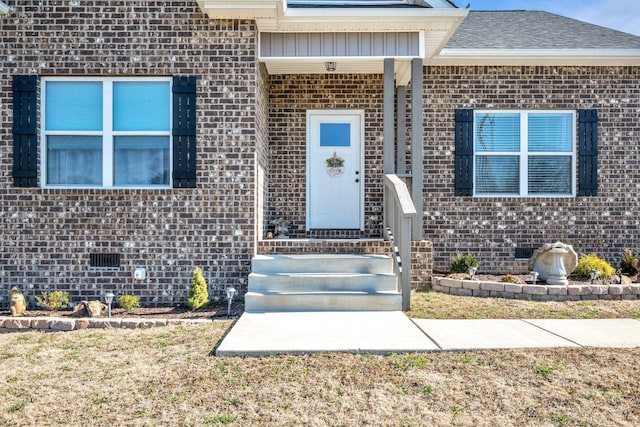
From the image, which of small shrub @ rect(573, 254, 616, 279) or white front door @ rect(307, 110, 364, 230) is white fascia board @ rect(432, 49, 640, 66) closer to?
white front door @ rect(307, 110, 364, 230)

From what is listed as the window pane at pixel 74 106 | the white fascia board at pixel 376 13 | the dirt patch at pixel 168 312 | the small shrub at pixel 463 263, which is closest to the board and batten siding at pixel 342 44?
the white fascia board at pixel 376 13

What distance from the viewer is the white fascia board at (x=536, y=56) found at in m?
7.93

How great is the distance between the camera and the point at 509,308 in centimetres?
602

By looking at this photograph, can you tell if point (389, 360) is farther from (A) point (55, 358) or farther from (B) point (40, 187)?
(B) point (40, 187)

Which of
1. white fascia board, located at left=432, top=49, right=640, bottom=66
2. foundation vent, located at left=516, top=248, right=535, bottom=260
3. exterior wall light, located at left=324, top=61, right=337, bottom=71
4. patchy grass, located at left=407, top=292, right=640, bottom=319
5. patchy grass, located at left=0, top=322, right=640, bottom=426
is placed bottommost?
patchy grass, located at left=0, top=322, right=640, bottom=426

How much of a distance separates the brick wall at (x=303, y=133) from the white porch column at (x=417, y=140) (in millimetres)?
1338

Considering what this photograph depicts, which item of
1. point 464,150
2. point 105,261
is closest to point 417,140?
point 464,150

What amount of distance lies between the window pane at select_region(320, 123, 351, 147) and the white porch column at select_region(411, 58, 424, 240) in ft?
5.42

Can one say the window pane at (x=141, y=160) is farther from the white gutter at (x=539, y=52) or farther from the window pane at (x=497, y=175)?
the window pane at (x=497, y=175)

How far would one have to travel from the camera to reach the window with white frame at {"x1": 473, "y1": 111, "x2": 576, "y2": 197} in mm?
8414

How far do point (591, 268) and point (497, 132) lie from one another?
103 inches

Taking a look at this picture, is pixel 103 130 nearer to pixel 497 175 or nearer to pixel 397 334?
pixel 397 334

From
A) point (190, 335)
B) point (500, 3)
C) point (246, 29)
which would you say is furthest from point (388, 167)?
point (500, 3)

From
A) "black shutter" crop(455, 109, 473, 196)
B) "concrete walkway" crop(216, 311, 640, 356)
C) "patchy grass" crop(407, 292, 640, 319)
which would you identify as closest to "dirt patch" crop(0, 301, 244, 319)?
"concrete walkway" crop(216, 311, 640, 356)
